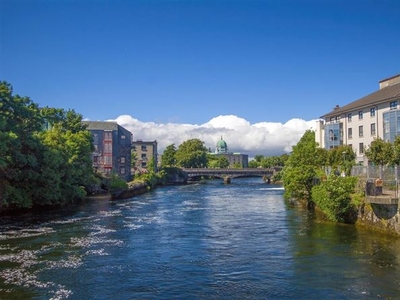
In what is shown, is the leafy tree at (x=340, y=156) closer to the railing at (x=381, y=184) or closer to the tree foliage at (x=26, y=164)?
the railing at (x=381, y=184)

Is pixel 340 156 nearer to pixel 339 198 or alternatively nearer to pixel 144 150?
pixel 339 198

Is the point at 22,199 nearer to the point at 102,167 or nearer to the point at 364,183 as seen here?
the point at 364,183

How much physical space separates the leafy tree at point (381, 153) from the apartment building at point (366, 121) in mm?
9941

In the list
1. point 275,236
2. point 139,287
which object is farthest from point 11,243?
point 275,236

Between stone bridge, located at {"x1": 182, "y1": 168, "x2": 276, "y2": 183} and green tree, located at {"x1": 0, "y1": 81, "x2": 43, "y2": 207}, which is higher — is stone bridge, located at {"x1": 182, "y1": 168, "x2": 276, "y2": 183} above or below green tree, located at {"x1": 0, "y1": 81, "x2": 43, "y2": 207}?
below

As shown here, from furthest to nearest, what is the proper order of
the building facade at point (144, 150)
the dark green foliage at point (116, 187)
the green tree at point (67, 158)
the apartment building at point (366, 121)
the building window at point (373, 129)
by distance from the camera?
1. the building facade at point (144, 150)
2. the dark green foliage at point (116, 187)
3. the building window at point (373, 129)
4. the apartment building at point (366, 121)
5. the green tree at point (67, 158)

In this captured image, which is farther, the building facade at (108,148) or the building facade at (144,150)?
the building facade at (144,150)

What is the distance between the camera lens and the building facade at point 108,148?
11238 centimetres

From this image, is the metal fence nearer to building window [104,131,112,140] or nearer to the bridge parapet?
building window [104,131,112,140]

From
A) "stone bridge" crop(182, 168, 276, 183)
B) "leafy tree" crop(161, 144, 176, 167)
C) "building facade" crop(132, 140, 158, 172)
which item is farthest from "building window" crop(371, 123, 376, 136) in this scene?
"leafy tree" crop(161, 144, 176, 167)

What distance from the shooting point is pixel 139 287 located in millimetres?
20219

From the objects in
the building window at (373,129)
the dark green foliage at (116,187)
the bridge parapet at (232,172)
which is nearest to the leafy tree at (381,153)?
the building window at (373,129)

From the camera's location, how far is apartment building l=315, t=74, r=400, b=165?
63.1m

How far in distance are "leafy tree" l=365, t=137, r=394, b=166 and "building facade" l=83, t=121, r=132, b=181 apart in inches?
2856
